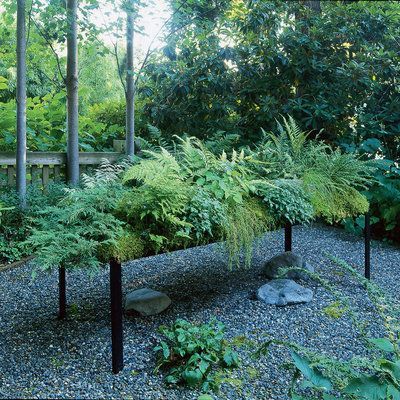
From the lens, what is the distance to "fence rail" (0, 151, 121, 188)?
482 centimetres

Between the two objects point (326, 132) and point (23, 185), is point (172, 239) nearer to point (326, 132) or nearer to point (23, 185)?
point (23, 185)

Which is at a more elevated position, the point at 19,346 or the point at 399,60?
the point at 399,60

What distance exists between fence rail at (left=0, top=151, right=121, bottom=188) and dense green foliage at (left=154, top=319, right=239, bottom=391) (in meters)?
2.94

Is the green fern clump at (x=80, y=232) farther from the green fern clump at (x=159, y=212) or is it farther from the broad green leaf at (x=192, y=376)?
the broad green leaf at (x=192, y=376)

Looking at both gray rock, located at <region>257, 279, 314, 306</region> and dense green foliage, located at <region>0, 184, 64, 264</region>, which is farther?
dense green foliage, located at <region>0, 184, 64, 264</region>

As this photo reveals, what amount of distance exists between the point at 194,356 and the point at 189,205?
2.84 ft

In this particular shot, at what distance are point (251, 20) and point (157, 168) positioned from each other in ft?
13.7

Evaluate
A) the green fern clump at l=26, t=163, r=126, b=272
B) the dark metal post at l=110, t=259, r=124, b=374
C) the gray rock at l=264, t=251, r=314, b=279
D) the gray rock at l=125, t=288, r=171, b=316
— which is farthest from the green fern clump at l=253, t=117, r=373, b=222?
the dark metal post at l=110, t=259, r=124, b=374

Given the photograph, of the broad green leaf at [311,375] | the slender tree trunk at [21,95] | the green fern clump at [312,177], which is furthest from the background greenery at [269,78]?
the broad green leaf at [311,375]

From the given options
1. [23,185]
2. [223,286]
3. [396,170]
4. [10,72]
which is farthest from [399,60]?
[10,72]

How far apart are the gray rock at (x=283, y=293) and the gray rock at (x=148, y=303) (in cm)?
74

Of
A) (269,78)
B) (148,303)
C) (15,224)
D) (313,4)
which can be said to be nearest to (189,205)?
(148,303)

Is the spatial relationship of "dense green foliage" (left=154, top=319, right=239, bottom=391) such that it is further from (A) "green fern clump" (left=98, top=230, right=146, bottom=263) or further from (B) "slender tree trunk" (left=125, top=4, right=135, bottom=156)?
(B) "slender tree trunk" (left=125, top=4, right=135, bottom=156)

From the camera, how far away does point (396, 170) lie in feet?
18.9
